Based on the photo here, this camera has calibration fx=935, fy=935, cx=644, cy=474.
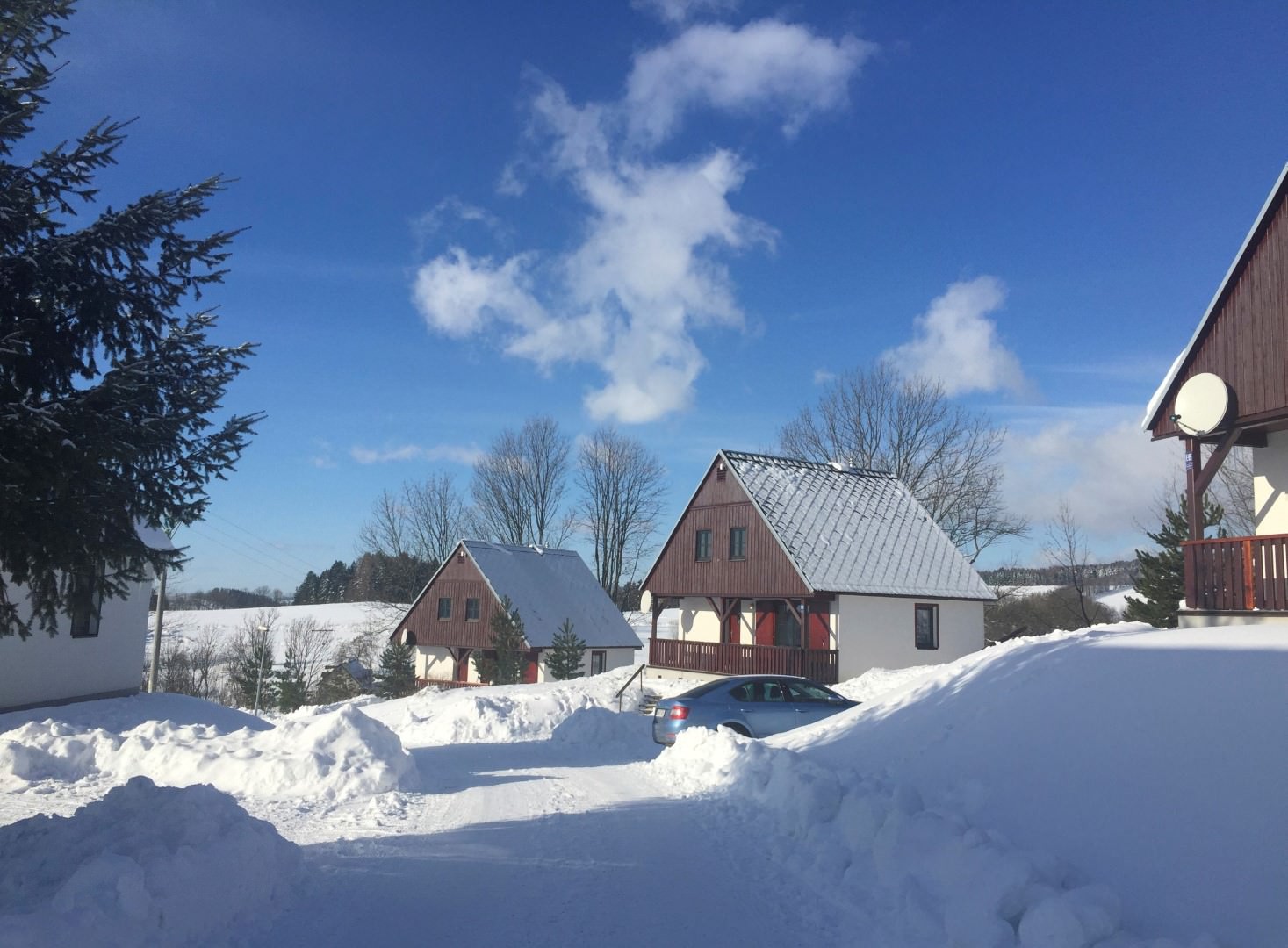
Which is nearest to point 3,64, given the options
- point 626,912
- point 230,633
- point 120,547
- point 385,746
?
point 120,547

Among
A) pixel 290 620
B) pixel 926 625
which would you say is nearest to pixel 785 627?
pixel 926 625

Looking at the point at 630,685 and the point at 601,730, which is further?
the point at 630,685

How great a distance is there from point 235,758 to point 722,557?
74.7ft

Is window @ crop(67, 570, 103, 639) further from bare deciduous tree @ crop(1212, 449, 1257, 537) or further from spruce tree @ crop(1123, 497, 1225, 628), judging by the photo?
bare deciduous tree @ crop(1212, 449, 1257, 537)

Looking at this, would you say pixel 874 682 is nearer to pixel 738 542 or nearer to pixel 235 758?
pixel 738 542

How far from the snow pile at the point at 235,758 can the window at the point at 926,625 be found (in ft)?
75.5

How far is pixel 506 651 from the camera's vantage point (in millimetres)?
→ 36156

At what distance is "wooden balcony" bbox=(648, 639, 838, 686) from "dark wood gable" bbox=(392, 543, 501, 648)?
39.3ft

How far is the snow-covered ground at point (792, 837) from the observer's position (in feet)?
18.0

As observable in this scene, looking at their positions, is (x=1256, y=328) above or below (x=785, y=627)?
above

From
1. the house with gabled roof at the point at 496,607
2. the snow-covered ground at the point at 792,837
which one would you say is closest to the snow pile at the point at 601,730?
the snow-covered ground at the point at 792,837

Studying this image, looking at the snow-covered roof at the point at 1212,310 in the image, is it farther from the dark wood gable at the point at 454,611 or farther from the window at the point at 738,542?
the dark wood gable at the point at 454,611

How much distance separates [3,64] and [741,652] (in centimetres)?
2673


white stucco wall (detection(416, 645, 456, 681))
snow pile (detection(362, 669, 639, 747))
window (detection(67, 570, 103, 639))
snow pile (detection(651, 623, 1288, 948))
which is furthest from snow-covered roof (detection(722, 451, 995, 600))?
window (detection(67, 570, 103, 639))
